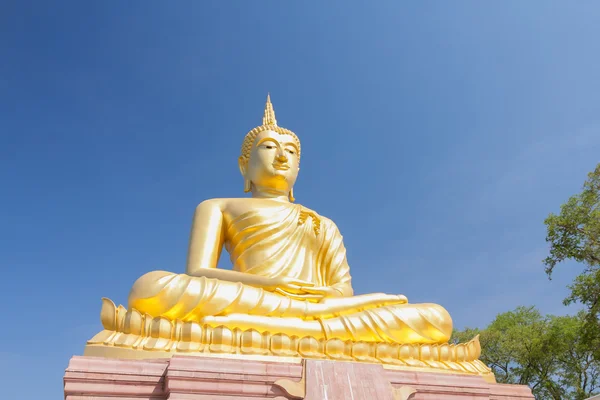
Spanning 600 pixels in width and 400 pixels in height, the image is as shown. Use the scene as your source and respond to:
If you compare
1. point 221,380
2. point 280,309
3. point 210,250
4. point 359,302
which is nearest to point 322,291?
point 359,302

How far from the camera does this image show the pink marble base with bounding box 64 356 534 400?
4367 millimetres

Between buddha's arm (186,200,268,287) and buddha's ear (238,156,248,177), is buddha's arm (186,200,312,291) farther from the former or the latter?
buddha's ear (238,156,248,177)

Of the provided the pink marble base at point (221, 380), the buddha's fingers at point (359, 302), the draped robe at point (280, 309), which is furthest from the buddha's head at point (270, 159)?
the pink marble base at point (221, 380)

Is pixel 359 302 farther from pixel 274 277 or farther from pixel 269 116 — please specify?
pixel 269 116

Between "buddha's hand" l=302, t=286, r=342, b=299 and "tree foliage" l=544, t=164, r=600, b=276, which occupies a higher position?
"tree foliage" l=544, t=164, r=600, b=276

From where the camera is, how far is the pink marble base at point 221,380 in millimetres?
4367

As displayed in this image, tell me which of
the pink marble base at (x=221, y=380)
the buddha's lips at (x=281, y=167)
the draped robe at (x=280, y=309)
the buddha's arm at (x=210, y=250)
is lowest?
the pink marble base at (x=221, y=380)

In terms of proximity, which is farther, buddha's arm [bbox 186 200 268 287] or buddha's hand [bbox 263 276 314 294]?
buddha's arm [bbox 186 200 268 287]

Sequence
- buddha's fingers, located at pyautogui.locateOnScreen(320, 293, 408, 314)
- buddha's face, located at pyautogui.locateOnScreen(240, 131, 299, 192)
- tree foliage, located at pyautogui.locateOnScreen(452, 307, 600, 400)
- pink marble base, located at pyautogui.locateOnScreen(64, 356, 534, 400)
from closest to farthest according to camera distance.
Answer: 1. pink marble base, located at pyautogui.locateOnScreen(64, 356, 534, 400)
2. buddha's fingers, located at pyautogui.locateOnScreen(320, 293, 408, 314)
3. buddha's face, located at pyautogui.locateOnScreen(240, 131, 299, 192)
4. tree foliage, located at pyautogui.locateOnScreen(452, 307, 600, 400)

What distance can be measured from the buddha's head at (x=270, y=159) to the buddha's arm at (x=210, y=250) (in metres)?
1.12

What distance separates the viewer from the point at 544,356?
16.0 m

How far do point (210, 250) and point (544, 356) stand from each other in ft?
41.8

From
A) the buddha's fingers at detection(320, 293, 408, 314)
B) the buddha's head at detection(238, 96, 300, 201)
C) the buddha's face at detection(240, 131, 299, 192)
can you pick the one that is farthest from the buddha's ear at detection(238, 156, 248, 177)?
the buddha's fingers at detection(320, 293, 408, 314)

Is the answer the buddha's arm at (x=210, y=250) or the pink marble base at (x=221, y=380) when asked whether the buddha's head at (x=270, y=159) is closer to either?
the buddha's arm at (x=210, y=250)
